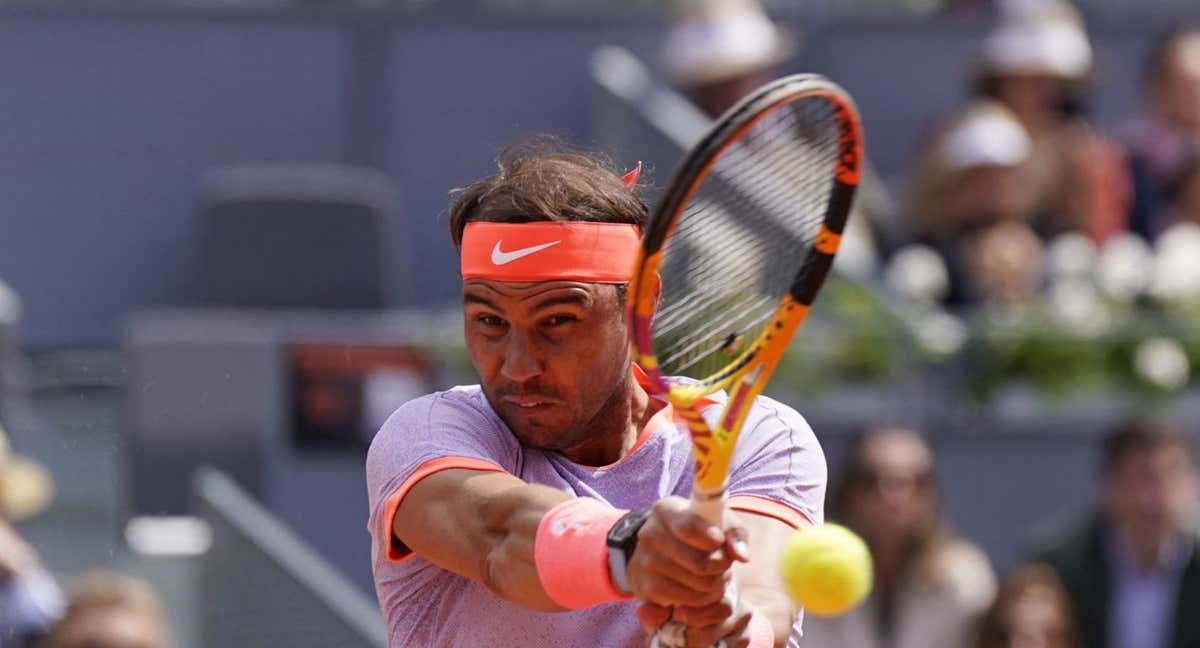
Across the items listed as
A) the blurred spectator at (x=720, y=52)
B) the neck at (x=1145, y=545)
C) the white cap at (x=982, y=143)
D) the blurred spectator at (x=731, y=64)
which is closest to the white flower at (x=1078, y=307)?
the white cap at (x=982, y=143)

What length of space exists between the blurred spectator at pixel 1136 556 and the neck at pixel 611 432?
4153 millimetres

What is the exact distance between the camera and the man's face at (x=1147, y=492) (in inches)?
270

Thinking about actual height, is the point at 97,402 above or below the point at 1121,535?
above

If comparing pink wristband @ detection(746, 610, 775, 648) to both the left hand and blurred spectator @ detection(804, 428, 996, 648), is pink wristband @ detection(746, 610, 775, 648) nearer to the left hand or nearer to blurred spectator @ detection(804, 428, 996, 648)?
the left hand

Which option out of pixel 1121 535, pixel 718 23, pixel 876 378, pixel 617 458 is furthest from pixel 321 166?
pixel 617 458

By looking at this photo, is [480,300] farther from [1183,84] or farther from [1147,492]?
[1183,84]

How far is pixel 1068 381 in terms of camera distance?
738cm

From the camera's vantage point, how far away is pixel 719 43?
812 centimetres

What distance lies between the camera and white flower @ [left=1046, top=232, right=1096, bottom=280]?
7516mm

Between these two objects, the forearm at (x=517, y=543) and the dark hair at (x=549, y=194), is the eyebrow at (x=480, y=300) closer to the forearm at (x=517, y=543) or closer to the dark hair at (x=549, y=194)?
the dark hair at (x=549, y=194)

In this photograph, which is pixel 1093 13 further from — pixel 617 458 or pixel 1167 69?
pixel 617 458

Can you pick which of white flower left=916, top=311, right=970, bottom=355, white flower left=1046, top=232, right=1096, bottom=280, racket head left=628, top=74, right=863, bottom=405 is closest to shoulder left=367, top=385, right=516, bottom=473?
racket head left=628, top=74, right=863, bottom=405

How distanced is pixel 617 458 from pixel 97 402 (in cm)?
457

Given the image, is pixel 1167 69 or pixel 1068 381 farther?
pixel 1167 69
